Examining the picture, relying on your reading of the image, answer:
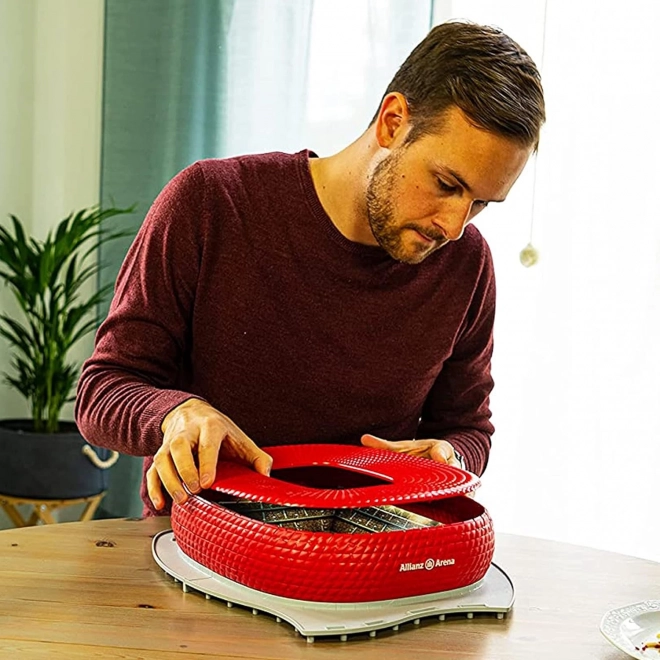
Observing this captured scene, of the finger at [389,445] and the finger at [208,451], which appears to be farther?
the finger at [389,445]

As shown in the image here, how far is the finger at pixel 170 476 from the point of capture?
1.14 m

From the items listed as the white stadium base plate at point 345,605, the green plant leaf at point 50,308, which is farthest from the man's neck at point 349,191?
the green plant leaf at point 50,308

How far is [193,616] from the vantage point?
1027mm

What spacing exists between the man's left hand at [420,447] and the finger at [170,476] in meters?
0.32

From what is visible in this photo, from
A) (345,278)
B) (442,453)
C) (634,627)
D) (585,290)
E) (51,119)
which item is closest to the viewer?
(634,627)

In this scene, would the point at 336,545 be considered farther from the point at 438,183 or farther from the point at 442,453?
the point at 438,183

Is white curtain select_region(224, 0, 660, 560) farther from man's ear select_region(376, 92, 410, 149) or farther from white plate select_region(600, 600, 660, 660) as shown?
white plate select_region(600, 600, 660, 660)

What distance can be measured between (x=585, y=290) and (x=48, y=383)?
4.45 feet

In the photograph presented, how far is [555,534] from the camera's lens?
8.11 ft

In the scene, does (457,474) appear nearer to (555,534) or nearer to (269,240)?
(269,240)

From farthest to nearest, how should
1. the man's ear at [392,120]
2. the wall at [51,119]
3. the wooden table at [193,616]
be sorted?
1. the wall at [51,119]
2. the man's ear at [392,120]
3. the wooden table at [193,616]

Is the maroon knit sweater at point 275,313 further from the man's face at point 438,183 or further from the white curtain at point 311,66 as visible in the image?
the white curtain at point 311,66

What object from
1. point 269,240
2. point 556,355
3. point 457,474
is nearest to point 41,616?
point 457,474

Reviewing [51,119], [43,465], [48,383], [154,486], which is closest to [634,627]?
[154,486]
